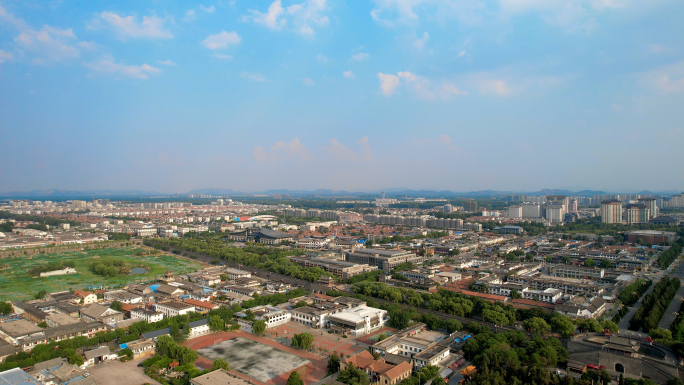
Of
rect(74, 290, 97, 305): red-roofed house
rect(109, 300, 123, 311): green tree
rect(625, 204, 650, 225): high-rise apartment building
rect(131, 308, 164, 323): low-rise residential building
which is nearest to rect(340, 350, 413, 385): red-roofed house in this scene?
rect(131, 308, 164, 323): low-rise residential building

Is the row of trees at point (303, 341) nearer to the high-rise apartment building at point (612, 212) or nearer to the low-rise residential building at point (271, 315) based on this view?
the low-rise residential building at point (271, 315)

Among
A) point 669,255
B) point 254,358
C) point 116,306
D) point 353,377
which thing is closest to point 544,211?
point 669,255

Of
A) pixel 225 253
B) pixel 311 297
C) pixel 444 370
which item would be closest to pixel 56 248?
pixel 225 253

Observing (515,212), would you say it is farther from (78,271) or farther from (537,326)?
(78,271)

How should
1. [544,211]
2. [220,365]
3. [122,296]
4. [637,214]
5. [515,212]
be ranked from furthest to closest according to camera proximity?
1. [515,212]
2. [544,211]
3. [637,214]
4. [122,296]
5. [220,365]

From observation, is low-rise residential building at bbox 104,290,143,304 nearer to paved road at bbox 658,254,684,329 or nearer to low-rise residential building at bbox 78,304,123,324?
low-rise residential building at bbox 78,304,123,324

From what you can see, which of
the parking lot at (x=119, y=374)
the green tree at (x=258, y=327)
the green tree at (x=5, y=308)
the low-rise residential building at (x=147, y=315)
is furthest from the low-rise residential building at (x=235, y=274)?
the parking lot at (x=119, y=374)

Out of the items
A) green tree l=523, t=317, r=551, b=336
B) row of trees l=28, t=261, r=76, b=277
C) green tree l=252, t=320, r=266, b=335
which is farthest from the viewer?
row of trees l=28, t=261, r=76, b=277
